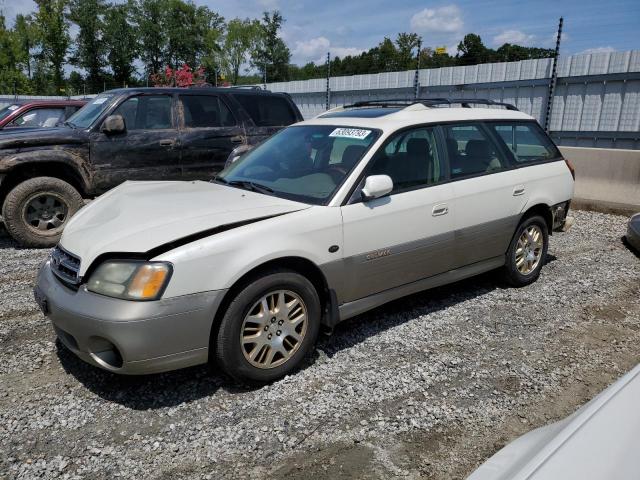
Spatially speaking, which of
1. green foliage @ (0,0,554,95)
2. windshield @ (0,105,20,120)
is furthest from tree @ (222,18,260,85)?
windshield @ (0,105,20,120)

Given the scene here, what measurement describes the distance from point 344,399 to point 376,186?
1.42 metres

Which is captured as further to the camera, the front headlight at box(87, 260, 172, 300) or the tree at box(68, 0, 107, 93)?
the tree at box(68, 0, 107, 93)

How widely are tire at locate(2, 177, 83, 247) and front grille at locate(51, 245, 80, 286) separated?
335 centimetres

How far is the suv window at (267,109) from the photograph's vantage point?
25.4ft

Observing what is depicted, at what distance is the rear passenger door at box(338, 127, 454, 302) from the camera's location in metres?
3.57

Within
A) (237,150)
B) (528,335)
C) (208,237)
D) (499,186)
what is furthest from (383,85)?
(208,237)

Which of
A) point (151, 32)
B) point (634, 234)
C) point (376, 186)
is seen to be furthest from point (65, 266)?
point (151, 32)

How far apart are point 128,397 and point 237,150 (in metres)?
4.37

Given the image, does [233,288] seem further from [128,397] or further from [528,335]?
[528,335]

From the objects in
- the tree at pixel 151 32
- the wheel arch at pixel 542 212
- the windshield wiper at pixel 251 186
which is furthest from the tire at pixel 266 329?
the tree at pixel 151 32

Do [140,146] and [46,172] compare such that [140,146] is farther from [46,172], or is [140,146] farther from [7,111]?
[7,111]

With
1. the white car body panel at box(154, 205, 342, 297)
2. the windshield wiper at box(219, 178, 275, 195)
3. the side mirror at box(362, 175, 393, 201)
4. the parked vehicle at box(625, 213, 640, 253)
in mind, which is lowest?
the parked vehicle at box(625, 213, 640, 253)

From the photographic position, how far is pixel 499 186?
15.0 ft

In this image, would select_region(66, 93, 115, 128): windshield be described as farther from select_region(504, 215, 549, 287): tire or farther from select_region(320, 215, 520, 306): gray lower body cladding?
select_region(504, 215, 549, 287): tire
